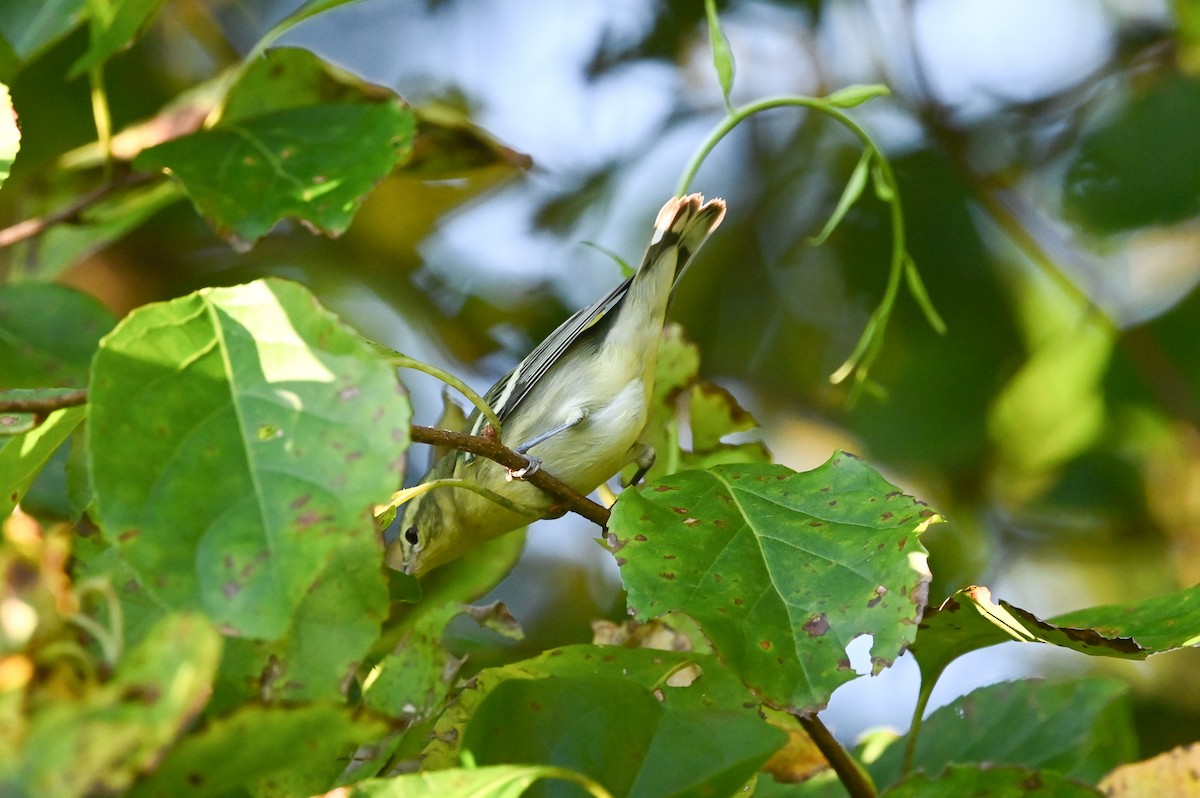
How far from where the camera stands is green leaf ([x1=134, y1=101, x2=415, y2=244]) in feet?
5.57

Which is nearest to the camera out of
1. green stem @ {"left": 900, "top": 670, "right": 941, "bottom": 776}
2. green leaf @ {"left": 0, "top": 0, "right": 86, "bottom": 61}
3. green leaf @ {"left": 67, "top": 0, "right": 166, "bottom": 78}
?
green stem @ {"left": 900, "top": 670, "right": 941, "bottom": 776}

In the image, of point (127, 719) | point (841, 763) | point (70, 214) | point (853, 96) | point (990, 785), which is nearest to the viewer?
point (127, 719)

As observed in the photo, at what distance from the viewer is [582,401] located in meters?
2.39

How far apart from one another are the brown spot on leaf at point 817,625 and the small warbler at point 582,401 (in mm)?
854

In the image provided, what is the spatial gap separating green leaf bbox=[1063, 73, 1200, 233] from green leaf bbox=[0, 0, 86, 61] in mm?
2940

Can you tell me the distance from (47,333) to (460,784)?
1.34 metres

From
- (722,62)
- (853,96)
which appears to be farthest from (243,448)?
(853,96)

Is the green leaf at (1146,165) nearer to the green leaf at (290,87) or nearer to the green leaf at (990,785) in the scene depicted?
the green leaf at (290,87)

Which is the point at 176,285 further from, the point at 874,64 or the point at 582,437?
the point at 874,64

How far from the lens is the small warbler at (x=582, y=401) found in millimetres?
2234

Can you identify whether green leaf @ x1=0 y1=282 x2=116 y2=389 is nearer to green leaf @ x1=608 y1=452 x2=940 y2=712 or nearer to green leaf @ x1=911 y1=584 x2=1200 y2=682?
green leaf @ x1=608 y1=452 x2=940 y2=712

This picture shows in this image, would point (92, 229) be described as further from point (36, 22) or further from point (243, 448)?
point (243, 448)

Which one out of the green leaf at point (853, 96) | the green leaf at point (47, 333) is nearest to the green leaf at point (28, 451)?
the green leaf at point (47, 333)

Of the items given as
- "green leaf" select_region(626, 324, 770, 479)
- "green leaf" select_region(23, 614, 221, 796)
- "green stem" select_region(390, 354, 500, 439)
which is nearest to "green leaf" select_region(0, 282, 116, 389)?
"green stem" select_region(390, 354, 500, 439)
